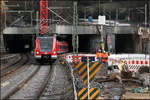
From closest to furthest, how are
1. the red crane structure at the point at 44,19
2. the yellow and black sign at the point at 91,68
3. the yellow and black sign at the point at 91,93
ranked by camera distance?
the yellow and black sign at the point at 91,93, the yellow and black sign at the point at 91,68, the red crane structure at the point at 44,19

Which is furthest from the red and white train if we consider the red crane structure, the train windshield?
the red crane structure

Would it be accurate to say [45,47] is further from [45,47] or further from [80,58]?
[80,58]

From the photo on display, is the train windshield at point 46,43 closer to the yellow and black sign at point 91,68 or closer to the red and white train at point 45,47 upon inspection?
the red and white train at point 45,47

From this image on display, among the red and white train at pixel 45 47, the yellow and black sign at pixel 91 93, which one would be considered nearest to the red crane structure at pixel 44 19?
the red and white train at pixel 45 47

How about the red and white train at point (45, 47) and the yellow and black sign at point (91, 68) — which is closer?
the yellow and black sign at point (91, 68)

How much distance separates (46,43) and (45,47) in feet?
1.35

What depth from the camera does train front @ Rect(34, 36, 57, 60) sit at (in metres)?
23.6

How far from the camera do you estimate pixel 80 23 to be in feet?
101

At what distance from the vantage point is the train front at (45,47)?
2358 cm

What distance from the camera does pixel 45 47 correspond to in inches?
935

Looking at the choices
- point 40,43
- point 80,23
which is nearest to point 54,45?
point 40,43

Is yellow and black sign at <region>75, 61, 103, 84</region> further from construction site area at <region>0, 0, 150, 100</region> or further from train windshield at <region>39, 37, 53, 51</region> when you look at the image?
train windshield at <region>39, 37, 53, 51</region>

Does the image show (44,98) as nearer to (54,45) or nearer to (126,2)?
(54,45)

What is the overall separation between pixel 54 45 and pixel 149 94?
1399 cm
